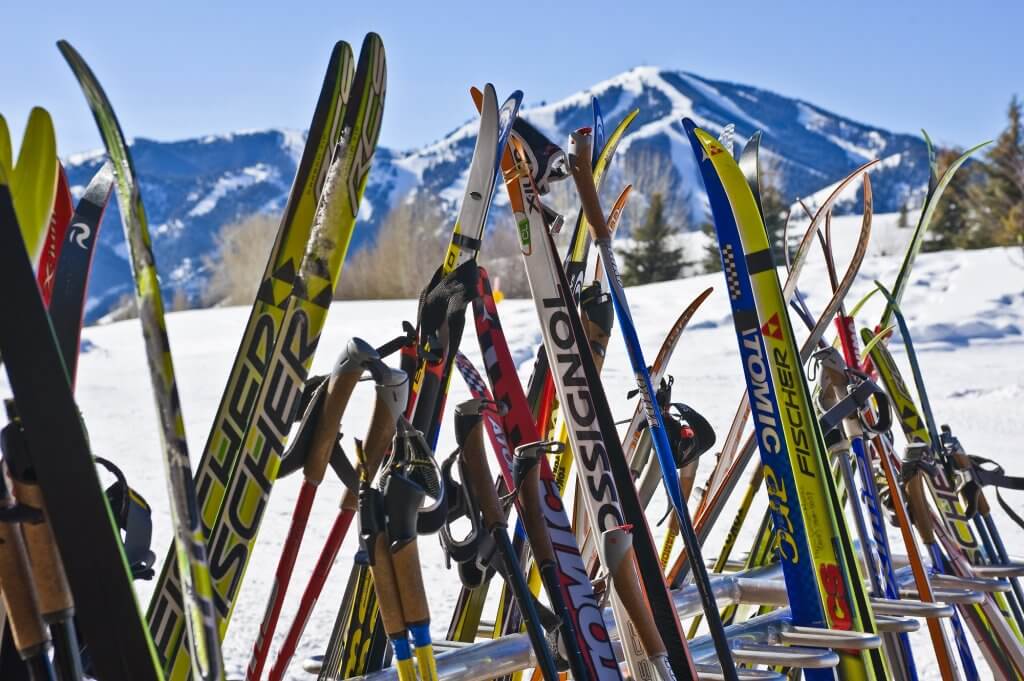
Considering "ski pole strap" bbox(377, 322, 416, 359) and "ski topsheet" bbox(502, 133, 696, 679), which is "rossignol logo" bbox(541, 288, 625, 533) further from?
"ski pole strap" bbox(377, 322, 416, 359)

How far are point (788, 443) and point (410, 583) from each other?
69 cm

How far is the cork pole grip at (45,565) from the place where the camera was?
2.28 feet

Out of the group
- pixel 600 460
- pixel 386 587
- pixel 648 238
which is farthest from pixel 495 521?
pixel 648 238

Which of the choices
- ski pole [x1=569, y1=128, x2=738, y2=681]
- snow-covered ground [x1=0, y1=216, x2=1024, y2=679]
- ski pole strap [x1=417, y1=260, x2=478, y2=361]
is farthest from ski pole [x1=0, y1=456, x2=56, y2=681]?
snow-covered ground [x1=0, y1=216, x2=1024, y2=679]

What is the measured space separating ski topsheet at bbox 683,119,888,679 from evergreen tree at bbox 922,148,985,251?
17490 mm

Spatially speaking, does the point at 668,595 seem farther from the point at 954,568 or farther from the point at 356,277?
the point at 356,277

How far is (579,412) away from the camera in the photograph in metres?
1.19

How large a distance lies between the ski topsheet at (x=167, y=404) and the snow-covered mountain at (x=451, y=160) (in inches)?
2615

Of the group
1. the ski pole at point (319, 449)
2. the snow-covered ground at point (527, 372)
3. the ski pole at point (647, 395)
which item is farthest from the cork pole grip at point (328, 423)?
the snow-covered ground at point (527, 372)

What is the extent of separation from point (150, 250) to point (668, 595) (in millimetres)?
699

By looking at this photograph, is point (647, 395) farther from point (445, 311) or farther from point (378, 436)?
point (378, 436)

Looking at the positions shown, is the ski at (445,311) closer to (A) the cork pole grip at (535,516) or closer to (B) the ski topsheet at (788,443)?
(A) the cork pole grip at (535,516)

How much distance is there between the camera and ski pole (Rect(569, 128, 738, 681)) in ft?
3.86

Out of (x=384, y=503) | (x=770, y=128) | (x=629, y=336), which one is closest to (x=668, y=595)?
(x=629, y=336)
